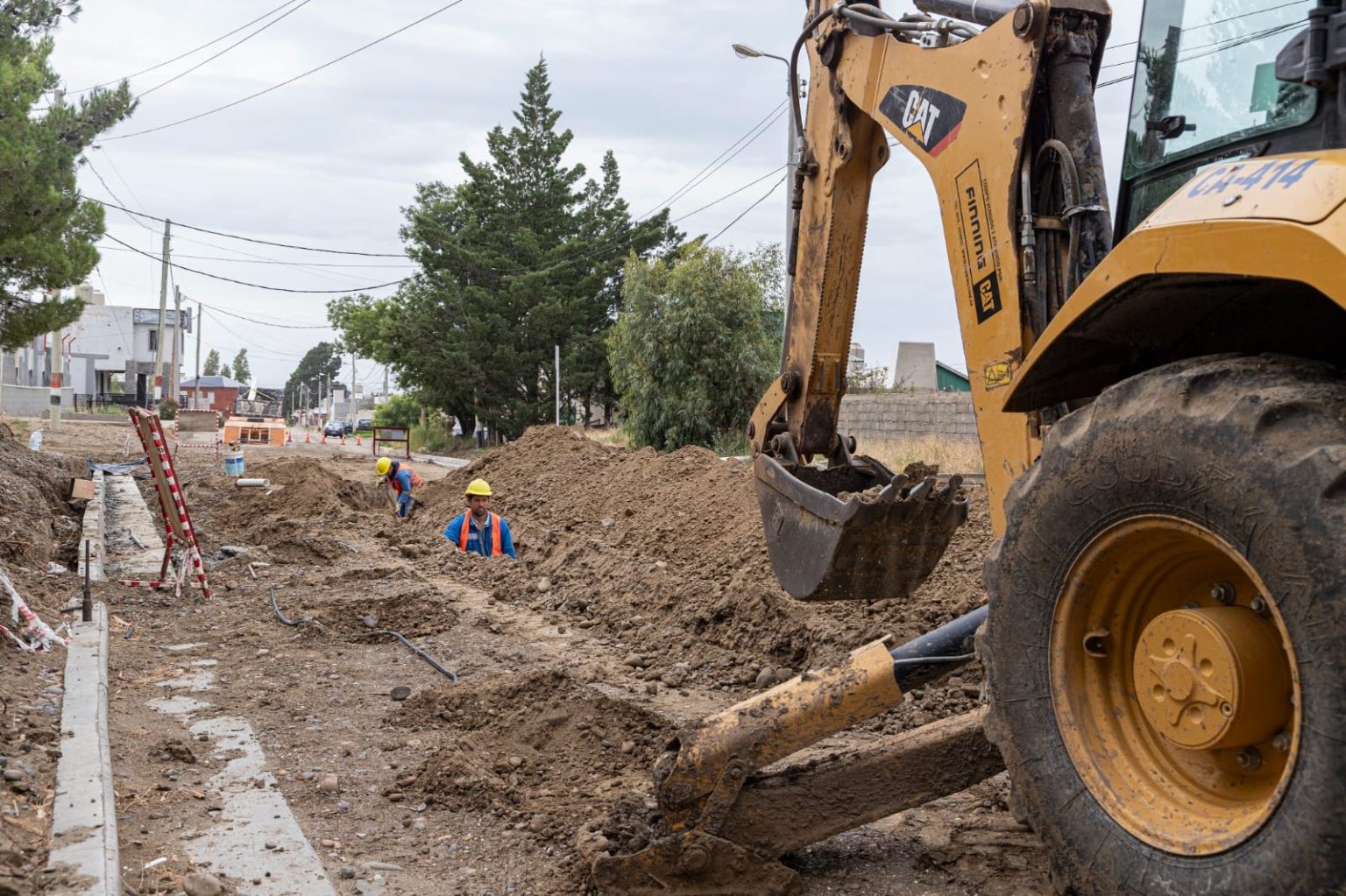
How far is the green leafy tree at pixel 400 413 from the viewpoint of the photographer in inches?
2596

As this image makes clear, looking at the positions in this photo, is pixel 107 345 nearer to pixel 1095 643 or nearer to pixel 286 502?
pixel 286 502

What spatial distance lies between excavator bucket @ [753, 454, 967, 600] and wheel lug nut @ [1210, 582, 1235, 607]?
6.34 ft

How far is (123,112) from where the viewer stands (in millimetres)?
20156

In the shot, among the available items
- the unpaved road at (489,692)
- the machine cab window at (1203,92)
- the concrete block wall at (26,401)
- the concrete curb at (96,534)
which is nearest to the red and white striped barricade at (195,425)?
the concrete block wall at (26,401)

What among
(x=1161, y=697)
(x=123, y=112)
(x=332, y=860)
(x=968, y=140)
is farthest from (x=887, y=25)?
(x=123, y=112)

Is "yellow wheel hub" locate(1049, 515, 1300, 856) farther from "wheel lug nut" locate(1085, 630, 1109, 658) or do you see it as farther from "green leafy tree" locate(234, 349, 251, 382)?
"green leafy tree" locate(234, 349, 251, 382)

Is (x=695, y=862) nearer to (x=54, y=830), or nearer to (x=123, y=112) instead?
(x=54, y=830)

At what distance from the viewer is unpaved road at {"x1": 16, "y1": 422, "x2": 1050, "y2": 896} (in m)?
4.20

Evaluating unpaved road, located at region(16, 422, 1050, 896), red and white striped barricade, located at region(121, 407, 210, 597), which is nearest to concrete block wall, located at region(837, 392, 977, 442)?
unpaved road, located at region(16, 422, 1050, 896)

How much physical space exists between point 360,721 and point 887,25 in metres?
4.44

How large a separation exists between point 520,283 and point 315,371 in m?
138

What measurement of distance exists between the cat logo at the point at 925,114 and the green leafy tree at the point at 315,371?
159856mm

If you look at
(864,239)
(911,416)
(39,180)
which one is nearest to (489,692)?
(864,239)

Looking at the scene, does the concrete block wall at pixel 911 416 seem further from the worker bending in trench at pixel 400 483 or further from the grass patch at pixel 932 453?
the worker bending in trench at pixel 400 483
